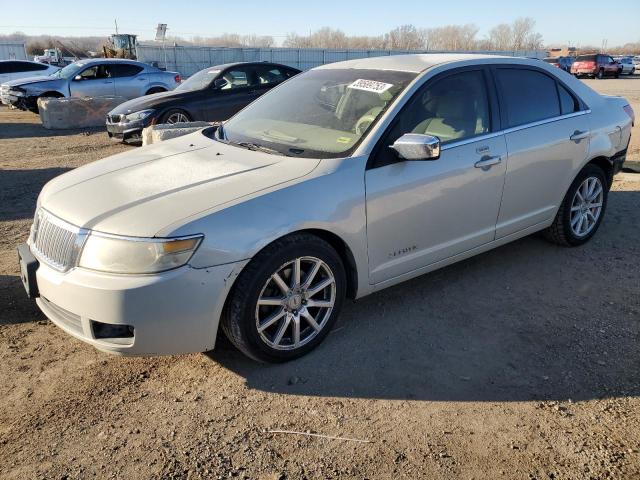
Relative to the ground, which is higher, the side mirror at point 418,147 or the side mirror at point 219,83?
the side mirror at point 418,147

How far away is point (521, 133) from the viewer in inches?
162

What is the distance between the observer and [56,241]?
9.52ft

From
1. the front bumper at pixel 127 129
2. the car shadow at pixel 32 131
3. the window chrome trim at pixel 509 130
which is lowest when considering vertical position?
the car shadow at pixel 32 131

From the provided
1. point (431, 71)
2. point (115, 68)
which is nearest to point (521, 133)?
point (431, 71)

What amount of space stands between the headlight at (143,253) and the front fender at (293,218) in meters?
0.04

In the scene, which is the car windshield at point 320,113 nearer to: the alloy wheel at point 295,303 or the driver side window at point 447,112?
the driver side window at point 447,112

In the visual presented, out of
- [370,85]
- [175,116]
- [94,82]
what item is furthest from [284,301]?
[94,82]

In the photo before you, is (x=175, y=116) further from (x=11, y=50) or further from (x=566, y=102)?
(x=11, y=50)

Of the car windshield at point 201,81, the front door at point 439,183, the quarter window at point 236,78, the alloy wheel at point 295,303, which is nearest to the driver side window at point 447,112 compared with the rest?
the front door at point 439,183

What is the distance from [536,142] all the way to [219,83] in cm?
776

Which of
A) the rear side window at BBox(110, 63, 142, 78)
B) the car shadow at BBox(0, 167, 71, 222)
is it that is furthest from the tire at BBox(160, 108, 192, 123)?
the rear side window at BBox(110, 63, 142, 78)

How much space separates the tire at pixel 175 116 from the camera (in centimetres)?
1005

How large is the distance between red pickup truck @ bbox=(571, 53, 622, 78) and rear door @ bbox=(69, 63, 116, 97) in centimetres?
3674

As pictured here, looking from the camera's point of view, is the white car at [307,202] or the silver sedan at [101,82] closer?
the white car at [307,202]
